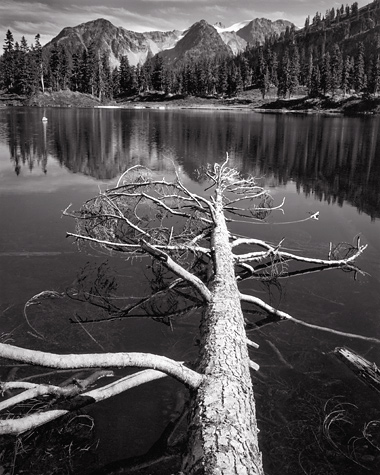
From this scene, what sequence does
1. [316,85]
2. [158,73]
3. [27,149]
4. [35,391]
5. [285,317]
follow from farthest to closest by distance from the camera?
[158,73] → [316,85] → [27,149] → [285,317] → [35,391]

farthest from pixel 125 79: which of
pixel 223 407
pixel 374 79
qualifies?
pixel 223 407

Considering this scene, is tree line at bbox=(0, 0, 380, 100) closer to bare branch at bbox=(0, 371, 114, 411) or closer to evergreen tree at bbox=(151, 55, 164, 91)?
evergreen tree at bbox=(151, 55, 164, 91)

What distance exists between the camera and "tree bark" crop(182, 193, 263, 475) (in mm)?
2912

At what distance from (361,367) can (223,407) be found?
116 inches

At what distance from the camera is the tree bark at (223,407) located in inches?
115

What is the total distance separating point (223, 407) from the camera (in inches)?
135


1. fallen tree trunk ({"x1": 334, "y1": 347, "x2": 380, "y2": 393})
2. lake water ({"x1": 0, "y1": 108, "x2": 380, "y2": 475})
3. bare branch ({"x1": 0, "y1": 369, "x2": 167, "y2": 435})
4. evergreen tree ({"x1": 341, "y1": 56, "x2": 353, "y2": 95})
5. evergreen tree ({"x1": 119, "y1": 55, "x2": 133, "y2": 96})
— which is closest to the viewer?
bare branch ({"x1": 0, "y1": 369, "x2": 167, "y2": 435})

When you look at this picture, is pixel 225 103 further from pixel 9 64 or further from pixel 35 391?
pixel 35 391

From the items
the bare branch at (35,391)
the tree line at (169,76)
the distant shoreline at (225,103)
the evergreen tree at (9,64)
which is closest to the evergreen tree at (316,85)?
the tree line at (169,76)

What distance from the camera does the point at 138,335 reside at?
625 centimetres

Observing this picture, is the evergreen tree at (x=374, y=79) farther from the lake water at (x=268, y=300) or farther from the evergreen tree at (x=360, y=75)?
the lake water at (x=268, y=300)

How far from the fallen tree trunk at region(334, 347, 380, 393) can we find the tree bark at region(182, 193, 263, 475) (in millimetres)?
1734

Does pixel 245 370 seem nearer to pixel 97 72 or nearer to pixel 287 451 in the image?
pixel 287 451

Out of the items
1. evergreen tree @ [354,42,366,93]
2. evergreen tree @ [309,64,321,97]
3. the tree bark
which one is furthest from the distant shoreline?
the tree bark
